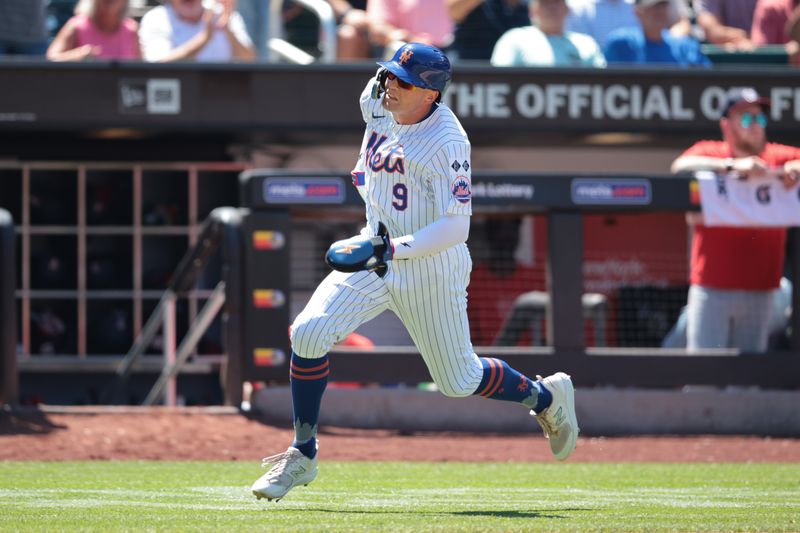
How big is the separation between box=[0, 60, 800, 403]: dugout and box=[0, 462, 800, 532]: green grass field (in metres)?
2.88

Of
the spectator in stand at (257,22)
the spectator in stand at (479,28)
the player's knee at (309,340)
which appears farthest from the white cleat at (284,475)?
the spectator in stand at (479,28)

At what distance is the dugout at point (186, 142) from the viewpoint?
10656 millimetres

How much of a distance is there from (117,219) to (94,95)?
5.61 feet

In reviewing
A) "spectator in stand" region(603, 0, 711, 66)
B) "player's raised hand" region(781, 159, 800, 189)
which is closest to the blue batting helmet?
"player's raised hand" region(781, 159, 800, 189)

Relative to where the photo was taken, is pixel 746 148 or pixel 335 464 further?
pixel 746 148

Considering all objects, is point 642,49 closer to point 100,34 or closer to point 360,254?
point 100,34

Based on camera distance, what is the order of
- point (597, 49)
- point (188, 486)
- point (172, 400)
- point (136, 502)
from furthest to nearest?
point (597, 49) → point (172, 400) → point (188, 486) → point (136, 502)

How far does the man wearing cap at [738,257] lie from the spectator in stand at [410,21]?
111 inches

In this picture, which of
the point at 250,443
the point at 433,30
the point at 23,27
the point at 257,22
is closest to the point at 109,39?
the point at 23,27

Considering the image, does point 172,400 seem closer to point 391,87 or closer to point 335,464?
point 335,464

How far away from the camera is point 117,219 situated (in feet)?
39.7

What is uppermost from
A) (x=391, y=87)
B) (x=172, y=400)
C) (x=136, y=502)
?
(x=391, y=87)

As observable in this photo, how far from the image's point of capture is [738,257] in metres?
9.48

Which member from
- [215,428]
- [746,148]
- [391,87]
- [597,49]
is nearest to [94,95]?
[215,428]
